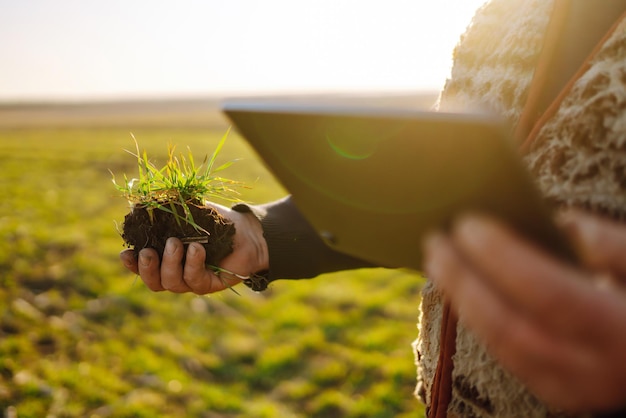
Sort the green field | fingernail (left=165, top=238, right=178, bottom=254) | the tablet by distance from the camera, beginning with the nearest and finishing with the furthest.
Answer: the tablet, fingernail (left=165, top=238, right=178, bottom=254), the green field

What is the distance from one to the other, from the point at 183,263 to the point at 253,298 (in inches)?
185

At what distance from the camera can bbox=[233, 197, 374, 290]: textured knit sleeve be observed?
1.96 m

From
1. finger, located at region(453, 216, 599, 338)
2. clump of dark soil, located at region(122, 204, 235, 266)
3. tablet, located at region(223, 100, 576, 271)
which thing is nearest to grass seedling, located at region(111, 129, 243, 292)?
clump of dark soil, located at region(122, 204, 235, 266)

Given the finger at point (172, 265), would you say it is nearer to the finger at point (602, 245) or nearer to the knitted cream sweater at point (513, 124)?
the knitted cream sweater at point (513, 124)

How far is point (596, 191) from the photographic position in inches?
42.6

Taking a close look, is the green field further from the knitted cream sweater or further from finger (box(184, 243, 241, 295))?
the knitted cream sweater

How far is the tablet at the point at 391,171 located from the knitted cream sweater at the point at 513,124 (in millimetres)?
387

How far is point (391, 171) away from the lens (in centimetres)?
90

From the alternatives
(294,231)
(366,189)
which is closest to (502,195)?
(366,189)

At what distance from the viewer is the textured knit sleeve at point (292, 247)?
1963mm

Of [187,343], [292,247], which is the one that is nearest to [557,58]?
[292,247]

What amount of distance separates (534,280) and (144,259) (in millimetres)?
1376

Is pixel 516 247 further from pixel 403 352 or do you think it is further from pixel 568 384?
pixel 403 352

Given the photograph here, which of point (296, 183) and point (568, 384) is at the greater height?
point (296, 183)
